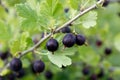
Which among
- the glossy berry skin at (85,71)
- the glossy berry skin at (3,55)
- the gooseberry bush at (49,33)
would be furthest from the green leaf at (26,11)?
the glossy berry skin at (85,71)

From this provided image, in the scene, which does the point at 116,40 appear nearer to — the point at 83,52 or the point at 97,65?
the point at 97,65

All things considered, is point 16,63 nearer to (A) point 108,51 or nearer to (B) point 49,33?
(B) point 49,33

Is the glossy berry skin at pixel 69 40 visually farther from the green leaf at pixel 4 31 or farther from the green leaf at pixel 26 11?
the green leaf at pixel 4 31

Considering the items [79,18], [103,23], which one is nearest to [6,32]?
[79,18]

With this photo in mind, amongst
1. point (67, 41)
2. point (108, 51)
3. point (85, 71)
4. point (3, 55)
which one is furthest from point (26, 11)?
point (108, 51)

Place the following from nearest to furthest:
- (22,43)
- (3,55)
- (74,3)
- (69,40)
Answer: (69,40), (74,3), (22,43), (3,55)

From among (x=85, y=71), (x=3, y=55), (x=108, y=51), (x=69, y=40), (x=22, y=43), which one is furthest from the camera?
(x=108, y=51)

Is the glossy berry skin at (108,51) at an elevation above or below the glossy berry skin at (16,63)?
Answer: below

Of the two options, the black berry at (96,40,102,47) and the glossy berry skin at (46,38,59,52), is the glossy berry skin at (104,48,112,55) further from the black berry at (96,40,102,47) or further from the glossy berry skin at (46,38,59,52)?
the glossy berry skin at (46,38,59,52)
